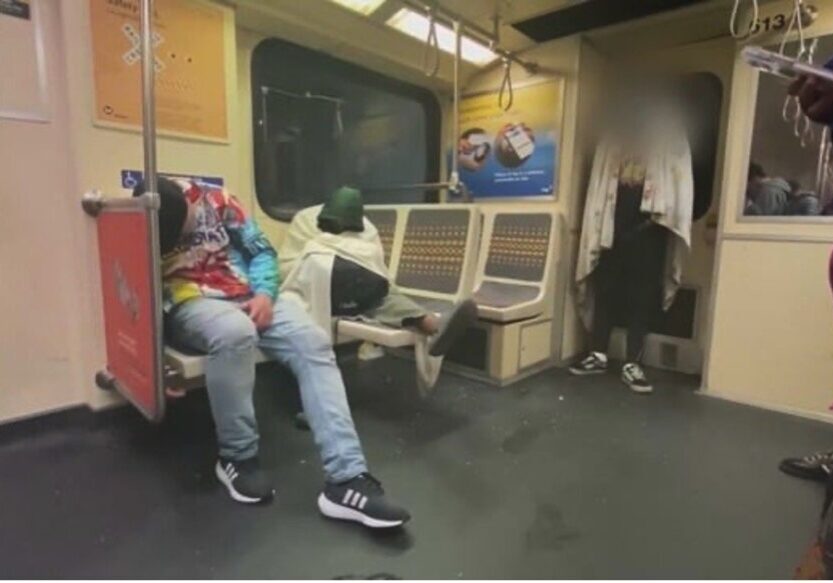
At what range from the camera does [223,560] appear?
48.5 inches

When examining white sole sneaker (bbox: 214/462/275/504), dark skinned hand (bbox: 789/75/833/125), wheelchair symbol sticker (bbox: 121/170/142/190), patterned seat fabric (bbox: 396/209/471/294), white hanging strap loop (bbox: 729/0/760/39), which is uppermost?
white hanging strap loop (bbox: 729/0/760/39)

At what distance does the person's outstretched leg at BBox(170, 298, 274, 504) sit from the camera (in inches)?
57.4

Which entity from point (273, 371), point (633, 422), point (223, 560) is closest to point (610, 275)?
point (633, 422)

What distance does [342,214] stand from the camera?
2094 mm

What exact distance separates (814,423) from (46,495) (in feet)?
9.66

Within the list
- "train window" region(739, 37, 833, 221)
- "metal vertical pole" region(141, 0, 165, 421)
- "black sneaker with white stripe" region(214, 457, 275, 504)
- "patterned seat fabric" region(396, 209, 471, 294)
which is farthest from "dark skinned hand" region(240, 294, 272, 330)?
"train window" region(739, 37, 833, 221)

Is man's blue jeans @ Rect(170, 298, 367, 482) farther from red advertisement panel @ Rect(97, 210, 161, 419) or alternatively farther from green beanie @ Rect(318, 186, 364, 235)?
green beanie @ Rect(318, 186, 364, 235)

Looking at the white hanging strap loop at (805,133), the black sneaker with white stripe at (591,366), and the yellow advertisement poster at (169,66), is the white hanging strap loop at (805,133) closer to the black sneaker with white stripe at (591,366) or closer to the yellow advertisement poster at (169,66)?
the black sneaker with white stripe at (591,366)

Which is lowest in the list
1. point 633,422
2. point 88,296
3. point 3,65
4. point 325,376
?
point 633,422

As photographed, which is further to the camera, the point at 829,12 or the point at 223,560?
the point at 829,12

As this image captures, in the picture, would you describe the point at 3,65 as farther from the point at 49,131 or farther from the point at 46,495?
the point at 46,495

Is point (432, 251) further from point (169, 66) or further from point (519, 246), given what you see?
point (169, 66)

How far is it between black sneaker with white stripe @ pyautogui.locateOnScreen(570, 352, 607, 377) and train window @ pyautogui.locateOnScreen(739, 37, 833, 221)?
41.8 inches

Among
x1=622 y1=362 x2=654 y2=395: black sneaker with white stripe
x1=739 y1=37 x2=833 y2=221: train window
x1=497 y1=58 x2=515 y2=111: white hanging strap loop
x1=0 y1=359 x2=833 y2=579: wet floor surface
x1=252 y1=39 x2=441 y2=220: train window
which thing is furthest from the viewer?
x1=497 y1=58 x2=515 y2=111: white hanging strap loop
